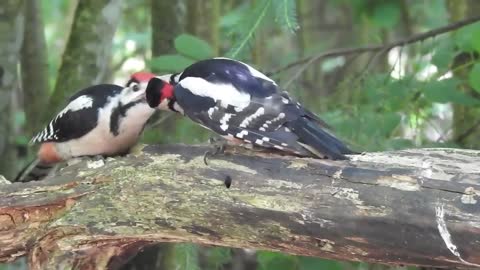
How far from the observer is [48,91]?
12.3 feet

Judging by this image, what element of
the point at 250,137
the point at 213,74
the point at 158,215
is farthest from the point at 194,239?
the point at 213,74

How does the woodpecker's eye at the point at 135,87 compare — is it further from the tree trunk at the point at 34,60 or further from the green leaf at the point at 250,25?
the tree trunk at the point at 34,60

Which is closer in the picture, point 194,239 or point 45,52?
point 194,239

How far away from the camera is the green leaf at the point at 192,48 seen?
2512 mm

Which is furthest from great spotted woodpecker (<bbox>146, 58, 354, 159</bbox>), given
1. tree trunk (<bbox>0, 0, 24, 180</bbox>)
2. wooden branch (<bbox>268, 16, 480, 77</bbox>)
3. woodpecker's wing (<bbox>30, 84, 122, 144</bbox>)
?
tree trunk (<bbox>0, 0, 24, 180</bbox>)

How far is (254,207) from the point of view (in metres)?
1.80

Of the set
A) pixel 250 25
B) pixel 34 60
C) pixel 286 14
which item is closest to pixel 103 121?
pixel 250 25

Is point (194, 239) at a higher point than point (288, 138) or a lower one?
lower

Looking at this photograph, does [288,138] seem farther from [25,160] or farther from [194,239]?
[25,160]

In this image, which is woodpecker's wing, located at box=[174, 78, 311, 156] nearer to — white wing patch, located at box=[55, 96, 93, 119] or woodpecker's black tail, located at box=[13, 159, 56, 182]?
white wing patch, located at box=[55, 96, 93, 119]

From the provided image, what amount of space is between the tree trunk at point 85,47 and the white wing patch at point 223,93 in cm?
127

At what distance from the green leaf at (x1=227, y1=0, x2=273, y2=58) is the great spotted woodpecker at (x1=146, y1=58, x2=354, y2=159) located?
243 mm

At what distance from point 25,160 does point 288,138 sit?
208cm

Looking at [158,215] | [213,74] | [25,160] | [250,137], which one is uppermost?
[213,74]
